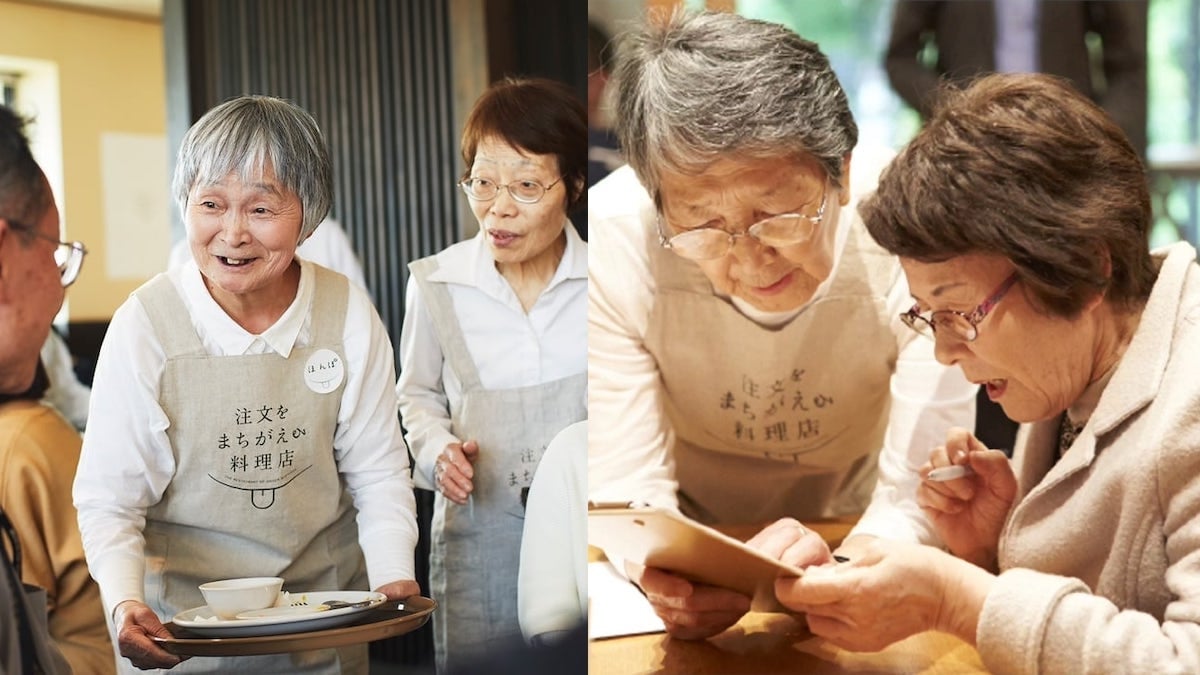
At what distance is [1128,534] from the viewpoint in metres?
1.46

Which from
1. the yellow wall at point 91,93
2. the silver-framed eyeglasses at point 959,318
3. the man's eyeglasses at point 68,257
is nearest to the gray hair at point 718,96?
the silver-framed eyeglasses at point 959,318

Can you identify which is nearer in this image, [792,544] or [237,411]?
[237,411]

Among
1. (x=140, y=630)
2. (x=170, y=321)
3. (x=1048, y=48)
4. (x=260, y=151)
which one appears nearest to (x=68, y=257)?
(x=170, y=321)

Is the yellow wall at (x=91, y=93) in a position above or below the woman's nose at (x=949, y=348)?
above

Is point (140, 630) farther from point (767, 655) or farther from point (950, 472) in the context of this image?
point (950, 472)

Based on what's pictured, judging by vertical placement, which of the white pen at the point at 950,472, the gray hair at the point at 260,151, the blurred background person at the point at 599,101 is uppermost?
the blurred background person at the point at 599,101

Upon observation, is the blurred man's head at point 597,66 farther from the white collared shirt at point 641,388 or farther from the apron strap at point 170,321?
the apron strap at point 170,321

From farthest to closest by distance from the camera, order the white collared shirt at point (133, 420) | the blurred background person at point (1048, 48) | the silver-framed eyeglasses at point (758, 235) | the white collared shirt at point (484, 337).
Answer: the blurred background person at point (1048, 48) → the silver-framed eyeglasses at point (758, 235) → the white collared shirt at point (484, 337) → the white collared shirt at point (133, 420)

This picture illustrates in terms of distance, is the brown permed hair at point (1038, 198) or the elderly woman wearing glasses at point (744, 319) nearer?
the brown permed hair at point (1038, 198)

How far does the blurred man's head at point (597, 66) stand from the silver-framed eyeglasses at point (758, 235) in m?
0.19

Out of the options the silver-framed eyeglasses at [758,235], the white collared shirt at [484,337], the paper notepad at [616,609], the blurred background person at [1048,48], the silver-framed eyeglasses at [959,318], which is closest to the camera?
the white collared shirt at [484,337]

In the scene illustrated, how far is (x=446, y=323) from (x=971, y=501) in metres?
0.85

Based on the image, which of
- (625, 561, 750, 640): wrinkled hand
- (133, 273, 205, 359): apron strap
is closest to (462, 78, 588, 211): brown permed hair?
(133, 273, 205, 359): apron strap

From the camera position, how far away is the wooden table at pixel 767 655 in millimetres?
1676
